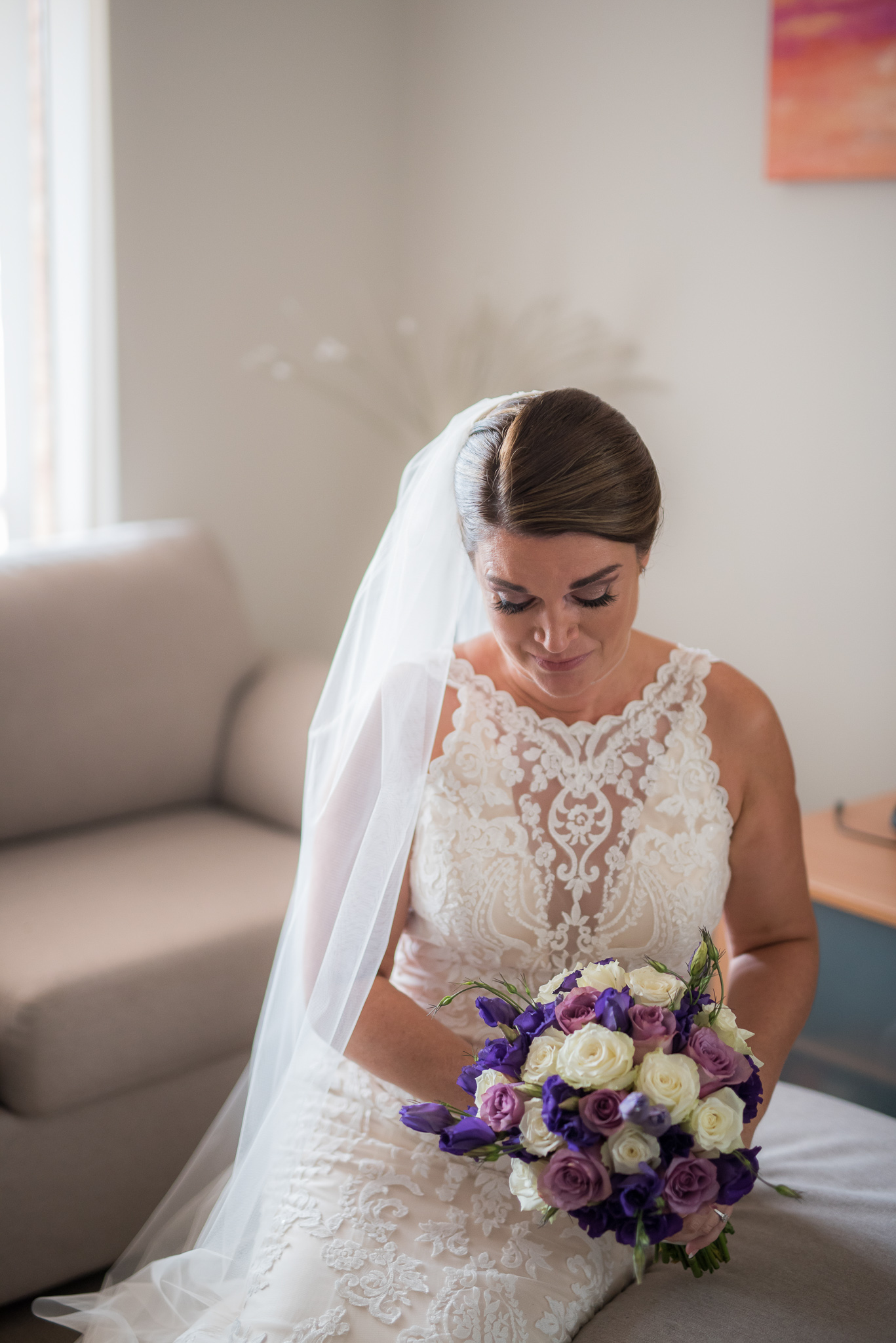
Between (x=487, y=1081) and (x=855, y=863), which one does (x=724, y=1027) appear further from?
(x=855, y=863)

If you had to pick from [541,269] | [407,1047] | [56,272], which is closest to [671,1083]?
A: [407,1047]

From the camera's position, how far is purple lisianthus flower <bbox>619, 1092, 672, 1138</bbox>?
3.25ft

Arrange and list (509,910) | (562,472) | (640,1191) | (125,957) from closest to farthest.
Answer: (640,1191) → (562,472) → (509,910) → (125,957)

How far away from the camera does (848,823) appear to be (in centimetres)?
226

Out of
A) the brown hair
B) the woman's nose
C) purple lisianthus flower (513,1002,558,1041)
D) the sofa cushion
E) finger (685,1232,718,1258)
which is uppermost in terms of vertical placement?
the brown hair

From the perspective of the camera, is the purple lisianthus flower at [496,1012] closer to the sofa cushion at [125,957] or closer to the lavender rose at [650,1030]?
the lavender rose at [650,1030]

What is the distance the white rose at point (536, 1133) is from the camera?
40.4 inches

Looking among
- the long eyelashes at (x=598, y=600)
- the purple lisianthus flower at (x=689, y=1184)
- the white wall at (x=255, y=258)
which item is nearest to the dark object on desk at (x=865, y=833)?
the long eyelashes at (x=598, y=600)

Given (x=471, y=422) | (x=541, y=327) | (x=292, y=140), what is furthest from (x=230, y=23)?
(x=471, y=422)

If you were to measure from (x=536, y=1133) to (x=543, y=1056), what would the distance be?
6cm

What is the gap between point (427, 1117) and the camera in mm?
1134

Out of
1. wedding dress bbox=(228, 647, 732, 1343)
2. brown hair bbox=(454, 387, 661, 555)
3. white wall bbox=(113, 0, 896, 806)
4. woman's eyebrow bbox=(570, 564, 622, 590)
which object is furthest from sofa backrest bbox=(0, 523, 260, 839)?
woman's eyebrow bbox=(570, 564, 622, 590)

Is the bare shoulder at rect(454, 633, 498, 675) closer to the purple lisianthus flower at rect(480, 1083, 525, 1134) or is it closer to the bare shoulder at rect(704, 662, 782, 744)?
the bare shoulder at rect(704, 662, 782, 744)

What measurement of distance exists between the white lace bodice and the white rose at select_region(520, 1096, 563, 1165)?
39cm
